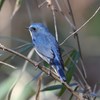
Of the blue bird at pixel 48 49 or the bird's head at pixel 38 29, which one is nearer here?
the blue bird at pixel 48 49

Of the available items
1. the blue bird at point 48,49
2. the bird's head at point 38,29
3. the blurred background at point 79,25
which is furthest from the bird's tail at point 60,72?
the blurred background at point 79,25

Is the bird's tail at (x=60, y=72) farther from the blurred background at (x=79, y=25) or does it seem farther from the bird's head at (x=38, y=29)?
the blurred background at (x=79, y=25)

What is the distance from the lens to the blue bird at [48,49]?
3.66 metres

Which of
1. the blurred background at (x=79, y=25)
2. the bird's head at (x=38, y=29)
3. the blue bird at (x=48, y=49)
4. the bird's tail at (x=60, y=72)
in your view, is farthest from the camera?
the blurred background at (x=79, y=25)

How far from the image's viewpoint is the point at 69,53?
384cm

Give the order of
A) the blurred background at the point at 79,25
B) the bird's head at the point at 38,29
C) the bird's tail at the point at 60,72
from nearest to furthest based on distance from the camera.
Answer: the bird's tail at the point at 60,72 < the bird's head at the point at 38,29 < the blurred background at the point at 79,25

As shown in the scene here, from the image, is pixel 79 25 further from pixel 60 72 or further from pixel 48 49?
pixel 60 72

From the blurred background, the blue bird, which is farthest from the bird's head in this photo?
the blurred background

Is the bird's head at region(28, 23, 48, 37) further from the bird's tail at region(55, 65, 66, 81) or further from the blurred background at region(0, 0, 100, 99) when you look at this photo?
the blurred background at region(0, 0, 100, 99)

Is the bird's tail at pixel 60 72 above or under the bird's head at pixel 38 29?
under

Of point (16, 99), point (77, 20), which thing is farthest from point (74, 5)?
point (16, 99)

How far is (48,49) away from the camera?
3.79m

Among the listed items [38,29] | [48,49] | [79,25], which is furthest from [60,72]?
[79,25]

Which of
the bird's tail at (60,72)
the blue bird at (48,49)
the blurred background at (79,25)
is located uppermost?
the blue bird at (48,49)
